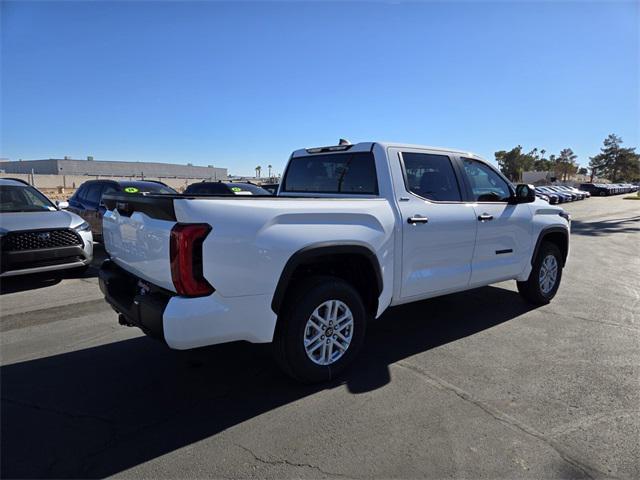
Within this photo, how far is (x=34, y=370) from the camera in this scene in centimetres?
360

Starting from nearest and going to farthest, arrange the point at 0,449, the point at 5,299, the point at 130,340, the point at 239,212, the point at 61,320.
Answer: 1. the point at 0,449
2. the point at 239,212
3. the point at 130,340
4. the point at 61,320
5. the point at 5,299

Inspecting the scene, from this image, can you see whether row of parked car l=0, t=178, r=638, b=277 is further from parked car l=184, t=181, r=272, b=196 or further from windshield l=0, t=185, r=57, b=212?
parked car l=184, t=181, r=272, b=196

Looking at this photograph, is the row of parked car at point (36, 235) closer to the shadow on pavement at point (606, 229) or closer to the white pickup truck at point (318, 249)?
the white pickup truck at point (318, 249)

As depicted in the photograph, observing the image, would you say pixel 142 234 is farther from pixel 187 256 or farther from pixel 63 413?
pixel 63 413

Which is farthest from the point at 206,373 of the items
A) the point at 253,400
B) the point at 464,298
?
the point at 464,298

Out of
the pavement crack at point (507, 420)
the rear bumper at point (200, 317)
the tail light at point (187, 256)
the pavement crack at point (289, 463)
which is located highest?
the tail light at point (187, 256)

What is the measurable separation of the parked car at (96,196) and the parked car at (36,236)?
1.87 meters

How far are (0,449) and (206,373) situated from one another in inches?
56.3

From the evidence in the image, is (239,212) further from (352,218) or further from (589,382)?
(589,382)

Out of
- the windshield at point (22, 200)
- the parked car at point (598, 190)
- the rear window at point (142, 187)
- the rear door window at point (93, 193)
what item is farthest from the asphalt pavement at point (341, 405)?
the parked car at point (598, 190)

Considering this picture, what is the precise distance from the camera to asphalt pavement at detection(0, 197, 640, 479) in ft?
8.12

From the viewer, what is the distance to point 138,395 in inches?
126

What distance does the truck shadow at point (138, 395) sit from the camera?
2.53 meters

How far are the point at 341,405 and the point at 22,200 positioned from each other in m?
Answer: 6.76
